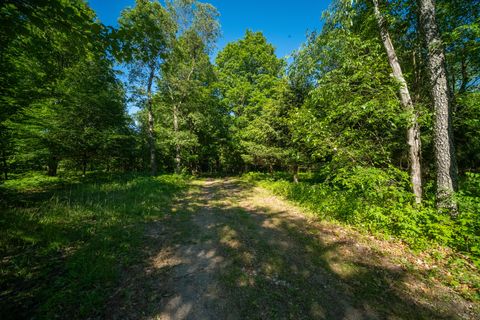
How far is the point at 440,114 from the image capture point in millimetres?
5031

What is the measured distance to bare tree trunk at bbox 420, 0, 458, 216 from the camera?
4.95 metres

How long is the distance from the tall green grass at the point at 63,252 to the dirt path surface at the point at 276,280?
40 cm

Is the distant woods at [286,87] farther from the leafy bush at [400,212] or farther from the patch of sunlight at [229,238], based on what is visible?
the patch of sunlight at [229,238]

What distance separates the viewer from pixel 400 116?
5.32 meters

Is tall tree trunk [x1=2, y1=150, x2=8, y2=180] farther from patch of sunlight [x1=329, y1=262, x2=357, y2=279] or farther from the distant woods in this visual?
patch of sunlight [x1=329, y1=262, x2=357, y2=279]

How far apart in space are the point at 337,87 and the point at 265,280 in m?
6.38

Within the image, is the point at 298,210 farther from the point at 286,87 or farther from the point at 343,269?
the point at 286,87

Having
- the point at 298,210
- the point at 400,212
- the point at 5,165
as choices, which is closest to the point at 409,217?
the point at 400,212

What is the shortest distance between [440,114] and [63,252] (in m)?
10.1

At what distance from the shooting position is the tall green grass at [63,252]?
2.67 metres

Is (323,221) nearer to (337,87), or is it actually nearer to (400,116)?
(400,116)

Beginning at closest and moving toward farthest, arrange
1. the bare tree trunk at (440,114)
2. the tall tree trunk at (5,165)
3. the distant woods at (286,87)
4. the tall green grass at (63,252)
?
the tall green grass at (63,252) < the distant woods at (286,87) < the bare tree trunk at (440,114) < the tall tree trunk at (5,165)

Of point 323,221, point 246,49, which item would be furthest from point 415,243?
point 246,49

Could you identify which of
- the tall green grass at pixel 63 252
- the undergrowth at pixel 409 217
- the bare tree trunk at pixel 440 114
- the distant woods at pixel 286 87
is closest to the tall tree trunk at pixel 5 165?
the distant woods at pixel 286 87
